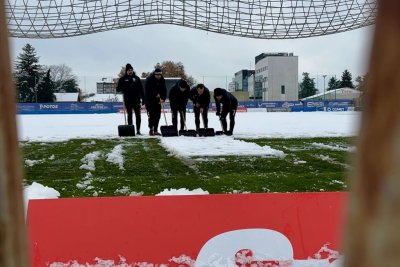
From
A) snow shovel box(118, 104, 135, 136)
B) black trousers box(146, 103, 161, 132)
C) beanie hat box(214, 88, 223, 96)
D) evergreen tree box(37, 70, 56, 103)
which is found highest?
evergreen tree box(37, 70, 56, 103)

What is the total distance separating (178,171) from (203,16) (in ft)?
8.59

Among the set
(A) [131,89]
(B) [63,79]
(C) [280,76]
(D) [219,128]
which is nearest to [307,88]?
(C) [280,76]

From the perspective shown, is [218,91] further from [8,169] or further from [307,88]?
[307,88]

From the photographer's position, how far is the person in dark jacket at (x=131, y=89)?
453 inches

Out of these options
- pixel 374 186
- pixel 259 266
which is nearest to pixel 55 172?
pixel 259 266

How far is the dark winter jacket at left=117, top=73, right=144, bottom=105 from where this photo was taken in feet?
37.9

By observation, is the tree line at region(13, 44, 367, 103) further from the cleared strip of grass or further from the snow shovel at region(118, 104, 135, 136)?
the cleared strip of grass

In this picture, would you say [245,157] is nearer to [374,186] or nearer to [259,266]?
[259,266]

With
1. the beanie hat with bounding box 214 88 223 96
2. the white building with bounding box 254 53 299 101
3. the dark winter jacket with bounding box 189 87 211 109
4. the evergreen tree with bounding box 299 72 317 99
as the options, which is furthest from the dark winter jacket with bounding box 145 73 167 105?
the evergreen tree with bounding box 299 72 317 99

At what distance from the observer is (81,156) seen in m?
7.24

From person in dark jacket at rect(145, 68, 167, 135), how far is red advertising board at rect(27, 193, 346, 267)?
9247mm

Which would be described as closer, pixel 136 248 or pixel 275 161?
pixel 136 248

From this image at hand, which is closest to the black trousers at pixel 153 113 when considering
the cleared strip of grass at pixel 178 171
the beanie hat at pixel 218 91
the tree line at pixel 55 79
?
the beanie hat at pixel 218 91

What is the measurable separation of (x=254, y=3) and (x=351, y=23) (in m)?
1.49
